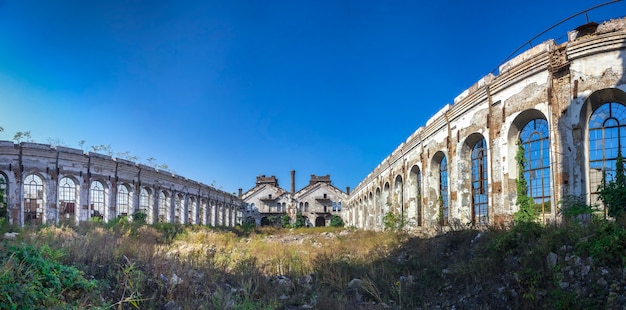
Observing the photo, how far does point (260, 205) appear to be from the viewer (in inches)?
2351

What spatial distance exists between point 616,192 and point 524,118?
12.3 feet

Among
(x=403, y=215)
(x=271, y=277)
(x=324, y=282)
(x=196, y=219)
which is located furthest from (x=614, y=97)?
(x=196, y=219)

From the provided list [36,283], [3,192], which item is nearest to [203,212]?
[3,192]

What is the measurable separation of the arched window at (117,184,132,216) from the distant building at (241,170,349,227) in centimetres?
3136

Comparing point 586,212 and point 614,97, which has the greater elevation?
point 614,97

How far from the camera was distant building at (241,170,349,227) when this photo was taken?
5897cm

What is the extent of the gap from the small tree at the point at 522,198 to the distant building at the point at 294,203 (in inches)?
1795

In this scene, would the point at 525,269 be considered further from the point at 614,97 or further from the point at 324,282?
the point at 614,97

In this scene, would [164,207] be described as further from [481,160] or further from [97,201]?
[481,160]

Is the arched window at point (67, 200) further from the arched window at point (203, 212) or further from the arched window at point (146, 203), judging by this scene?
the arched window at point (203, 212)

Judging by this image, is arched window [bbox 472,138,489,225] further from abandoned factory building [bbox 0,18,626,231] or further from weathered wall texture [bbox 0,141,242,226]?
weathered wall texture [bbox 0,141,242,226]

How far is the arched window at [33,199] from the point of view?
2252cm

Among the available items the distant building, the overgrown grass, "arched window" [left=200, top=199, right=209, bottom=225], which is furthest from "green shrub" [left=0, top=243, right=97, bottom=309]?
the distant building

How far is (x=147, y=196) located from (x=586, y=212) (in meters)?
27.7
